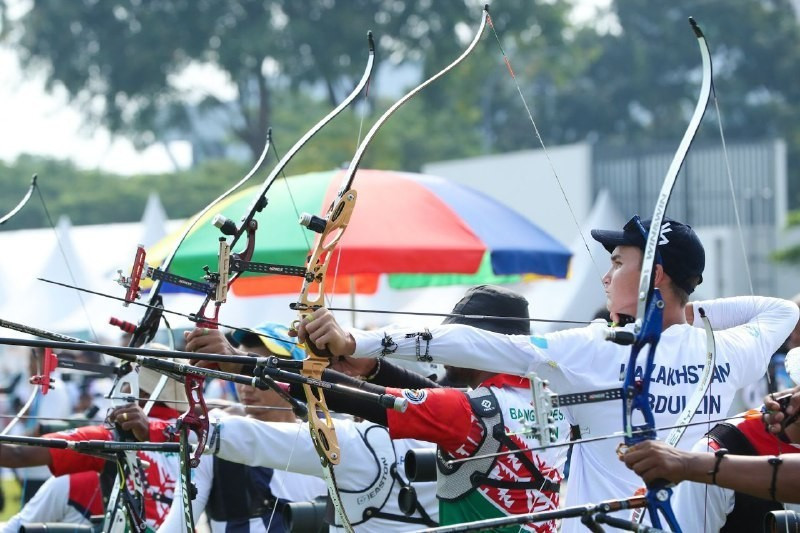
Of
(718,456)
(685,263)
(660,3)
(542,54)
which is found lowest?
(718,456)

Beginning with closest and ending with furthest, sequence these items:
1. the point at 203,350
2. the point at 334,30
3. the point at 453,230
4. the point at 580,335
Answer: the point at 580,335
the point at 203,350
the point at 453,230
the point at 334,30

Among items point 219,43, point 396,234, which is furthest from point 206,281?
point 219,43

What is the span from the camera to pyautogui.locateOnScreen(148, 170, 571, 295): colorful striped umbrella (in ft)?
21.0

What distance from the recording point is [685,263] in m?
3.43

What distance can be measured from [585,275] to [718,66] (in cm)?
3328

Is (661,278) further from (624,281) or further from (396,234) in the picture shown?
(396,234)

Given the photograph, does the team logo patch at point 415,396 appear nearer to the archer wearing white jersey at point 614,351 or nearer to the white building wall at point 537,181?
the archer wearing white jersey at point 614,351

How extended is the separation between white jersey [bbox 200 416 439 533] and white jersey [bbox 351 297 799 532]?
665mm

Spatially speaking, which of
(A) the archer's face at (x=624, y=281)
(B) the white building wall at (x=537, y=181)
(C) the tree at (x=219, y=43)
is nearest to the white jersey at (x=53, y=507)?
(A) the archer's face at (x=624, y=281)

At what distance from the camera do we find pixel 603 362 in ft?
10.2

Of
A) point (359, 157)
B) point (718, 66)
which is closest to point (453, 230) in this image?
point (359, 157)

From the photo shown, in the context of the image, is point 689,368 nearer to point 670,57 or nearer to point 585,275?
point 585,275

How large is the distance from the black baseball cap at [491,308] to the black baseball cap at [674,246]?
0.42m

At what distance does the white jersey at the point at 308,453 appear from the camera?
3.70 m
